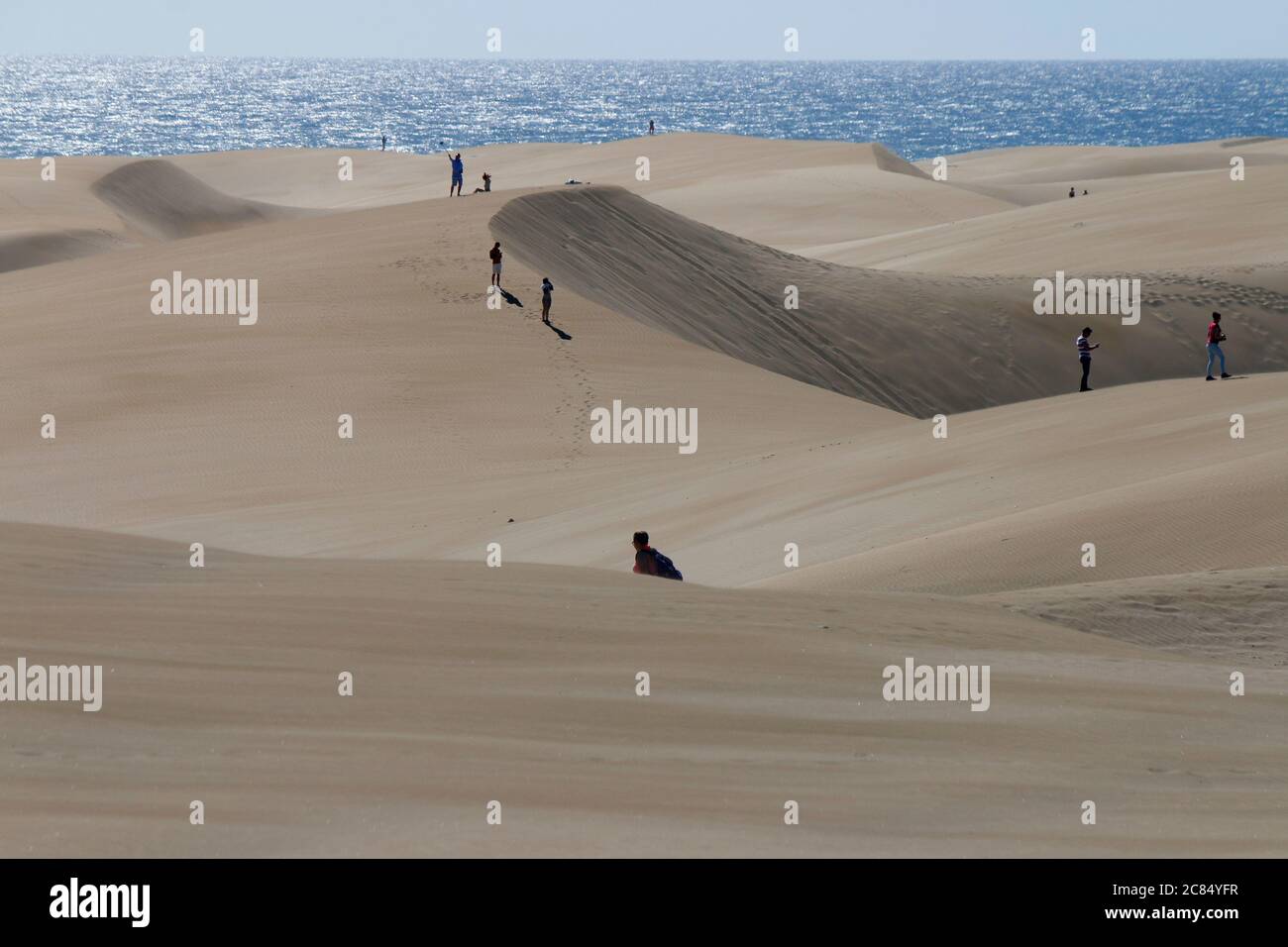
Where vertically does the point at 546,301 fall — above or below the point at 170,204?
below

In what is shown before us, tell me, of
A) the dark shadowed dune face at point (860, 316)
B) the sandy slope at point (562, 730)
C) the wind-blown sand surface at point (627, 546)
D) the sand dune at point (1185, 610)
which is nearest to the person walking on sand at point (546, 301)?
the wind-blown sand surface at point (627, 546)

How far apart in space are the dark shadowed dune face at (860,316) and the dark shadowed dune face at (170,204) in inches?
1072

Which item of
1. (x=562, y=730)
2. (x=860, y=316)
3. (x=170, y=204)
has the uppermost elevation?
(x=170, y=204)

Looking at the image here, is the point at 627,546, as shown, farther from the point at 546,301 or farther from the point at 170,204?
the point at 170,204

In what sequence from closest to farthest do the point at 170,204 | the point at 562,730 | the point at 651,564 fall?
the point at 562,730 → the point at 651,564 → the point at 170,204

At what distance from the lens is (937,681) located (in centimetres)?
727

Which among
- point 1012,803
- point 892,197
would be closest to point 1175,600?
point 1012,803

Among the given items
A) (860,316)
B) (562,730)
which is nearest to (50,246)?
(860,316)

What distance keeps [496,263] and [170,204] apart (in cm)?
3513

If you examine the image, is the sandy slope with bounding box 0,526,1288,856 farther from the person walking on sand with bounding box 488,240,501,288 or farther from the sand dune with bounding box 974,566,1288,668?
the person walking on sand with bounding box 488,240,501,288

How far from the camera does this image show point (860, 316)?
90.3 feet

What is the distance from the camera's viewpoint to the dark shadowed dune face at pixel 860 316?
25.3 m

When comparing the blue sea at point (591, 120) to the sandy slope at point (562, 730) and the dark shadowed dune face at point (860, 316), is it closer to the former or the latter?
the dark shadowed dune face at point (860, 316)
